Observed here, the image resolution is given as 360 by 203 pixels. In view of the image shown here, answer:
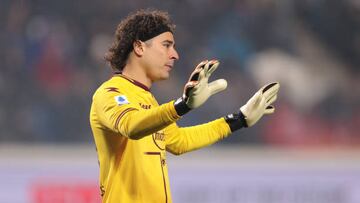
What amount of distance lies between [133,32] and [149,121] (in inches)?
33.1

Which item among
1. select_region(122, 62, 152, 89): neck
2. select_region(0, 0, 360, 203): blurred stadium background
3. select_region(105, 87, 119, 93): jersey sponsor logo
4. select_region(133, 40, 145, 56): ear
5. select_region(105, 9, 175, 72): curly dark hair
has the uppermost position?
select_region(0, 0, 360, 203): blurred stadium background

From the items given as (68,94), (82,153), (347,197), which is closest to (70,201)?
(82,153)

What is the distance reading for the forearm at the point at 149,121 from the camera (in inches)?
155

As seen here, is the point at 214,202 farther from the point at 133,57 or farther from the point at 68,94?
the point at 133,57

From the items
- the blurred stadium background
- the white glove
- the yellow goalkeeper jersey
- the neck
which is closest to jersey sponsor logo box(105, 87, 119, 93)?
the yellow goalkeeper jersey

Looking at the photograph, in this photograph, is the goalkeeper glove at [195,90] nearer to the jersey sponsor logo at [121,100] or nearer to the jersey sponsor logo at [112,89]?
the jersey sponsor logo at [121,100]

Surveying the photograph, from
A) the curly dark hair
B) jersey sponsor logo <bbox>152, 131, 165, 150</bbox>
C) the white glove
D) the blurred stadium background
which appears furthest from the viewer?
the blurred stadium background

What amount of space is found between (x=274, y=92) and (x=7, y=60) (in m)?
3.79

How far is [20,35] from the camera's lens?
27.0 feet

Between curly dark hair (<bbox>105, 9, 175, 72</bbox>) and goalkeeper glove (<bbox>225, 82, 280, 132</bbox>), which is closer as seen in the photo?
curly dark hair (<bbox>105, 9, 175, 72</bbox>)

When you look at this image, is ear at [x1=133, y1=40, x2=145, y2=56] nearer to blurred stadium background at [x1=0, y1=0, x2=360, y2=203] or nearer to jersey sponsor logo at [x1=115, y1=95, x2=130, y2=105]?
jersey sponsor logo at [x1=115, y1=95, x2=130, y2=105]

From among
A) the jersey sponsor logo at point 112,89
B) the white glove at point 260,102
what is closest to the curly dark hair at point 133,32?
the jersey sponsor logo at point 112,89

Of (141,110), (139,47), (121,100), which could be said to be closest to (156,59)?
(139,47)

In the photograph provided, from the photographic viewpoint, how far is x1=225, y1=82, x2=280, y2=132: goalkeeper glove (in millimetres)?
4875
